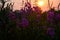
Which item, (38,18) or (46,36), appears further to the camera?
(38,18)

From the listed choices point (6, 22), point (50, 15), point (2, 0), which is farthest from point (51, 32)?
point (2, 0)

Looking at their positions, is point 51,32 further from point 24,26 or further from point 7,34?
point 7,34

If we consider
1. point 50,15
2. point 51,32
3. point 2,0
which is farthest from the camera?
point 2,0

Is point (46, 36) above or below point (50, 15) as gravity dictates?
below

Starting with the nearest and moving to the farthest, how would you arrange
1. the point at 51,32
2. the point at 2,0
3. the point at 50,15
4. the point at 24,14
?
the point at 51,32, the point at 50,15, the point at 24,14, the point at 2,0

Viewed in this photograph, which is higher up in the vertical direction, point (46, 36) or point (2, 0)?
point (2, 0)

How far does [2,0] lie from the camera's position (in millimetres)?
4836

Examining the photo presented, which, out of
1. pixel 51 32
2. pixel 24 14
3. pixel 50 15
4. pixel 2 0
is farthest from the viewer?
pixel 2 0

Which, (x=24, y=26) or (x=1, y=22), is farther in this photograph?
(x=1, y=22)

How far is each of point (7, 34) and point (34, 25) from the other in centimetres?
43

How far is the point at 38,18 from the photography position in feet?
13.4

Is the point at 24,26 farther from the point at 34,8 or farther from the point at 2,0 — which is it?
the point at 2,0

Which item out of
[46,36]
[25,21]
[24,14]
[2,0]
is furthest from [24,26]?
[2,0]

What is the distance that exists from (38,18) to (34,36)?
35 centimetres
